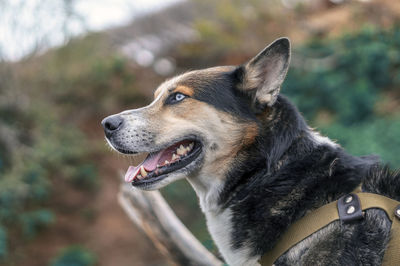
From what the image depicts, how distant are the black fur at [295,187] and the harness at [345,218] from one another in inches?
1.4

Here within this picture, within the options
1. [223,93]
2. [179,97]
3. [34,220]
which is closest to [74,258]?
[34,220]

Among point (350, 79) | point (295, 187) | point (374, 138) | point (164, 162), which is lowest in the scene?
point (350, 79)

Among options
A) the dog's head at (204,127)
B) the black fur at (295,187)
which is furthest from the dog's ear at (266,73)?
the black fur at (295,187)

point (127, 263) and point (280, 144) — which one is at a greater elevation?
point (280, 144)

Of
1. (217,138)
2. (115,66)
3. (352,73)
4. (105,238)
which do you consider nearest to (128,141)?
(217,138)

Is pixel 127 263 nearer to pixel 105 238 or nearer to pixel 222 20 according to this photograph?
pixel 105 238

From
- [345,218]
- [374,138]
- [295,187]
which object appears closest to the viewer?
[345,218]

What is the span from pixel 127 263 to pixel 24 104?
4.94 m

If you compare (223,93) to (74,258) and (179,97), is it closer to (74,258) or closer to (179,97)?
(179,97)

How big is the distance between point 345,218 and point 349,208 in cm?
6

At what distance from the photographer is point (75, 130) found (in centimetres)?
1174

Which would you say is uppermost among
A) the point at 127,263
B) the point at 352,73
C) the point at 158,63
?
the point at 158,63

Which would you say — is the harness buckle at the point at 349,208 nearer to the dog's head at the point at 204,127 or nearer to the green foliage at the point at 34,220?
the dog's head at the point at 204,127

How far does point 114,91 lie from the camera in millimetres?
14250
